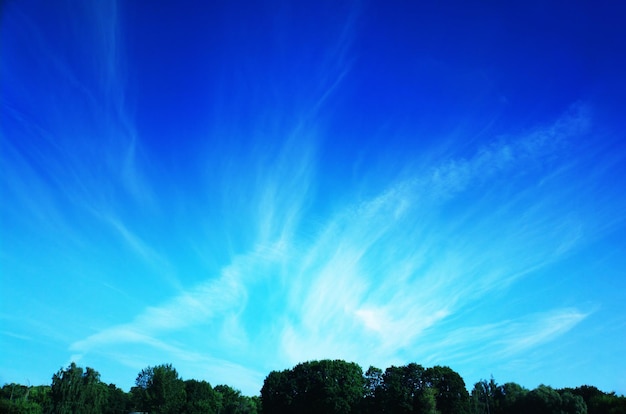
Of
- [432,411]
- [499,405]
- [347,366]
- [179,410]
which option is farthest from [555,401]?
[179,410]

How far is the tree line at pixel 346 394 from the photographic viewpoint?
7900 centimetres

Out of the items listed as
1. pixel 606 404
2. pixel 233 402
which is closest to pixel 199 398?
pixel 233 402

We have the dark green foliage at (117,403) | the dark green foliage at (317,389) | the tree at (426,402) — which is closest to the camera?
the tree at (426,402)

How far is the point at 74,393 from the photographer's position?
7744 centimetres

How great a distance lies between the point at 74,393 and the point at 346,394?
174 feet

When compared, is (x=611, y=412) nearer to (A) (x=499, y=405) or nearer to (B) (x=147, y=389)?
(A) (x=499, y=405)

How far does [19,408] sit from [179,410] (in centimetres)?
Answer: 4656

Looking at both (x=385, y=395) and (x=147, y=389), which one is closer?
(x=385, y=395)

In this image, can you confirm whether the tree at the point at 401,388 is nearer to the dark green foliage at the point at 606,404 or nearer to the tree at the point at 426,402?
the tree at the point at 426,402

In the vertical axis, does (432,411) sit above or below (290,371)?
below

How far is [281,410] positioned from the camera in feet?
334

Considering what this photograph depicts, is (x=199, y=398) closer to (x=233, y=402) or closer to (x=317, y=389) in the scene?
(x=233, y=402)

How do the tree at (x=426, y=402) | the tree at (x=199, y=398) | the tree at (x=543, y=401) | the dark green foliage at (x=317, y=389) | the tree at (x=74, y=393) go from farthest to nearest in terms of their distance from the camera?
the tree at (x=199, y=398) < the dark green foliage at (x=317, y=389) < the tree at (x=543, y=401) < the tree at (x=426, y=402) < the tree at (x=74, y=393)

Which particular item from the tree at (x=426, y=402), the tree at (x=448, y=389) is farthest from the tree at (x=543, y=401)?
the tree at (x=426, y=402)
